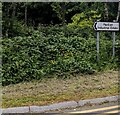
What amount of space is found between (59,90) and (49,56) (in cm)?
342

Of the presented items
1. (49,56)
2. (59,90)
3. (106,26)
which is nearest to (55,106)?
(59,90)

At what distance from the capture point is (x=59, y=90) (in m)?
9.08

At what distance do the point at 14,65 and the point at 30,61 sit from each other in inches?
27.8

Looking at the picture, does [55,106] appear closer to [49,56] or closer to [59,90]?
[59,90]

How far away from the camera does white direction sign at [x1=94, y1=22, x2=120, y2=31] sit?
11.9 metres

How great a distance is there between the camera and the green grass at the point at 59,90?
8000 millimetres

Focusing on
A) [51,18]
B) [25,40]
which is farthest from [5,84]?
[51,18]

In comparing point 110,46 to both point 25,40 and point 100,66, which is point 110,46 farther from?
point 25,40

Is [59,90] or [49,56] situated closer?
[59,90]

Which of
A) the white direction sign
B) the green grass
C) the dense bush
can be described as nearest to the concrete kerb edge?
the green grass

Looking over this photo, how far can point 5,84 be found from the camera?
10516 mm

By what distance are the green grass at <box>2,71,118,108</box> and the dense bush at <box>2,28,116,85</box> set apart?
1.71ft

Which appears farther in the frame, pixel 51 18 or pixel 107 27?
Answer: pixel 51 18

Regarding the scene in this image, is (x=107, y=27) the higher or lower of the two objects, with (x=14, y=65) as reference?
higher
